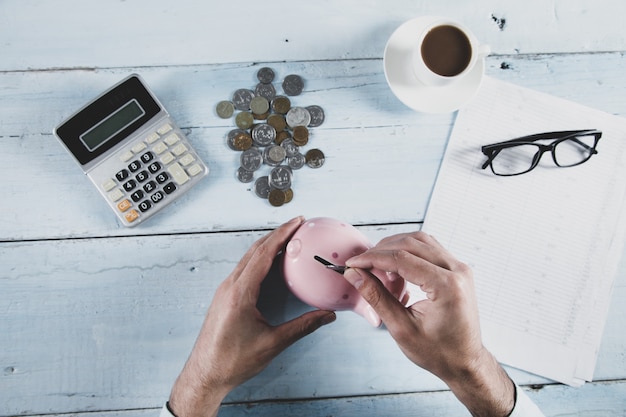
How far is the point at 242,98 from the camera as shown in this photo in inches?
30.0

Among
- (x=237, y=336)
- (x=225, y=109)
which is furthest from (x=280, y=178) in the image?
(x=237, y=336)

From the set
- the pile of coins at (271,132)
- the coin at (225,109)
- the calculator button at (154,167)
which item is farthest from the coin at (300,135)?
the calculator button at (154,167)

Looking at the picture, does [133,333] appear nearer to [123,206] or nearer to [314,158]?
[123,206]

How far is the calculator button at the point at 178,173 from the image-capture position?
2.38ft

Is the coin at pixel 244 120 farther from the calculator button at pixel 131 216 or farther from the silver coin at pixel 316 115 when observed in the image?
the calculator button at pixel 131 216

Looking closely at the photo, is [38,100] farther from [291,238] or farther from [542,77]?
[542,77]

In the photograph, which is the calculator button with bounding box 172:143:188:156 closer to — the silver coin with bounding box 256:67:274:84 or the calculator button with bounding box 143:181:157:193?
the calculator button with bounding box 143:181:157:193

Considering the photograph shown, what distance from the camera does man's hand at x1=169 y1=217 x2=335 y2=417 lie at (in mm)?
646

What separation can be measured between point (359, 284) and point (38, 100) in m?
0.56

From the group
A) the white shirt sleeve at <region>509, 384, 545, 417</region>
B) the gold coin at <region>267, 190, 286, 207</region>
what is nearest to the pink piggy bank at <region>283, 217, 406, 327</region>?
the gold coin at <region>267, 190, 286, 207</region>

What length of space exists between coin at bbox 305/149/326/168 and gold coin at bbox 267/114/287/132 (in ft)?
0.18

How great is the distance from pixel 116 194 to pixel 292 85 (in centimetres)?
30

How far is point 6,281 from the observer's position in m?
0.74

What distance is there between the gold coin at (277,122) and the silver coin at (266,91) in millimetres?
30
